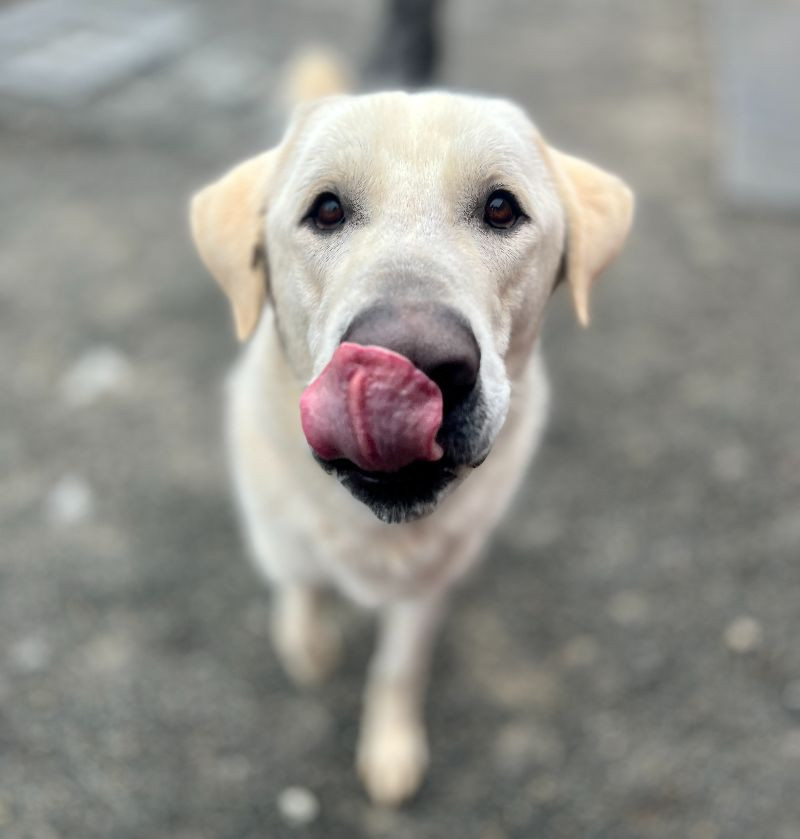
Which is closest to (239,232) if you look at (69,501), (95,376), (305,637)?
(305,637)

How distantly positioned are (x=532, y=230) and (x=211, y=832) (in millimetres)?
1798

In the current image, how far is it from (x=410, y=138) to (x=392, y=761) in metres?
1.69

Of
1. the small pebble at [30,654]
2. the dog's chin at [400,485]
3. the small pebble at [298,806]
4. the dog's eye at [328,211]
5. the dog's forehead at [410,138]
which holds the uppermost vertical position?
the dog's forehead at [410,138]

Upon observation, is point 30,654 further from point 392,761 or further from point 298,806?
point 392,761

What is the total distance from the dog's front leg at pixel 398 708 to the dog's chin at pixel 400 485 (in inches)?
33.0

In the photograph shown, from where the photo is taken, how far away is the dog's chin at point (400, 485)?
4.73 ft

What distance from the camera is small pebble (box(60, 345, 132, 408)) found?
10.7 feet

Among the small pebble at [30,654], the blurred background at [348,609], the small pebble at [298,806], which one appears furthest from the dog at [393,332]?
the small pebble at [30,654]

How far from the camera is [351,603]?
276cm

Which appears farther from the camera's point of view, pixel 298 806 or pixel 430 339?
pixel 298 806

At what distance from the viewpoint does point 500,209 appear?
173cm

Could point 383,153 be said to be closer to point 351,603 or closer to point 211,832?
point 351,603

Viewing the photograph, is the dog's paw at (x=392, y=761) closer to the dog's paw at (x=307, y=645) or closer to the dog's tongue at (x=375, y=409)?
the dog's paw at (x=307, y=645)

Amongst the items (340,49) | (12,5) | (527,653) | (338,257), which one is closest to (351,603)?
(527,653)
